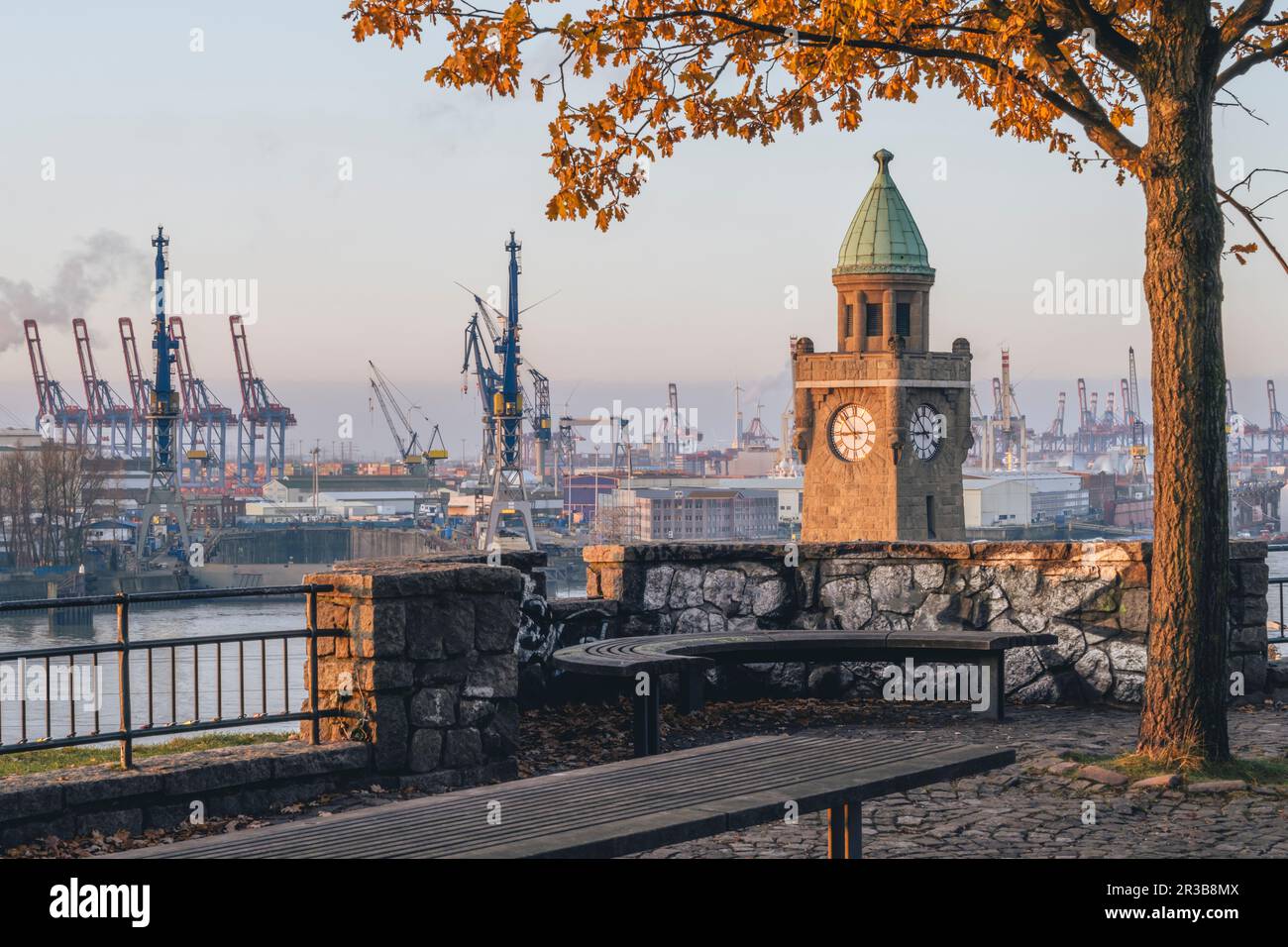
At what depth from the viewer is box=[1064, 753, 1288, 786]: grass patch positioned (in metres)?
6.59

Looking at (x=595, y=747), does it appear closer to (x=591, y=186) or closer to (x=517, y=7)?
(x=591, y=186)

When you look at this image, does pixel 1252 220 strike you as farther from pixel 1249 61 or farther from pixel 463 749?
pixel 463 749

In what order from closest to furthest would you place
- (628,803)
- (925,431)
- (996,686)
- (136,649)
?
(628,803), (136,649), (996,686), (925,431)

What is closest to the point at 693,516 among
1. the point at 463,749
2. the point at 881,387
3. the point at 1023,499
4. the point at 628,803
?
the point at 1023,499

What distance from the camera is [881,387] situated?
52969 millimetres

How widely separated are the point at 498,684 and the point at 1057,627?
3745 mm

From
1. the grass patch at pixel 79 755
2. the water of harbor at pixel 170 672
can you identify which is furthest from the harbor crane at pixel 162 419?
the grass patch at pixel 79 755

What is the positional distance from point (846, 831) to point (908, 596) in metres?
4.58

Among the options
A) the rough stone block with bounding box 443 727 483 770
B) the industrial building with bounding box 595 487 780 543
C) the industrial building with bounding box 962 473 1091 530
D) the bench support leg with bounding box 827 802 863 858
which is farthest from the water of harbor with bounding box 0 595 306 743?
the industrial building with bounding box 595 487 780 543

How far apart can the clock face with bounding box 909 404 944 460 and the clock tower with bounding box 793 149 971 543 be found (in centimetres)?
5

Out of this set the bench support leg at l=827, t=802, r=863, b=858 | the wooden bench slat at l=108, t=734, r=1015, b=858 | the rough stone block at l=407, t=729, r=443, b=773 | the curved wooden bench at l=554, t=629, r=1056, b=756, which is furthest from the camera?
the curved wooden bench at l=554, t=629, r=1056, b=756

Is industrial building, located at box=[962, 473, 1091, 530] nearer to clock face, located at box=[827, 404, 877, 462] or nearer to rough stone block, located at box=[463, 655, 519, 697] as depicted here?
clock face, located at box=[827, 404, 877, 462]

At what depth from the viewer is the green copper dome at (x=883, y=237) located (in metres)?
53.3
